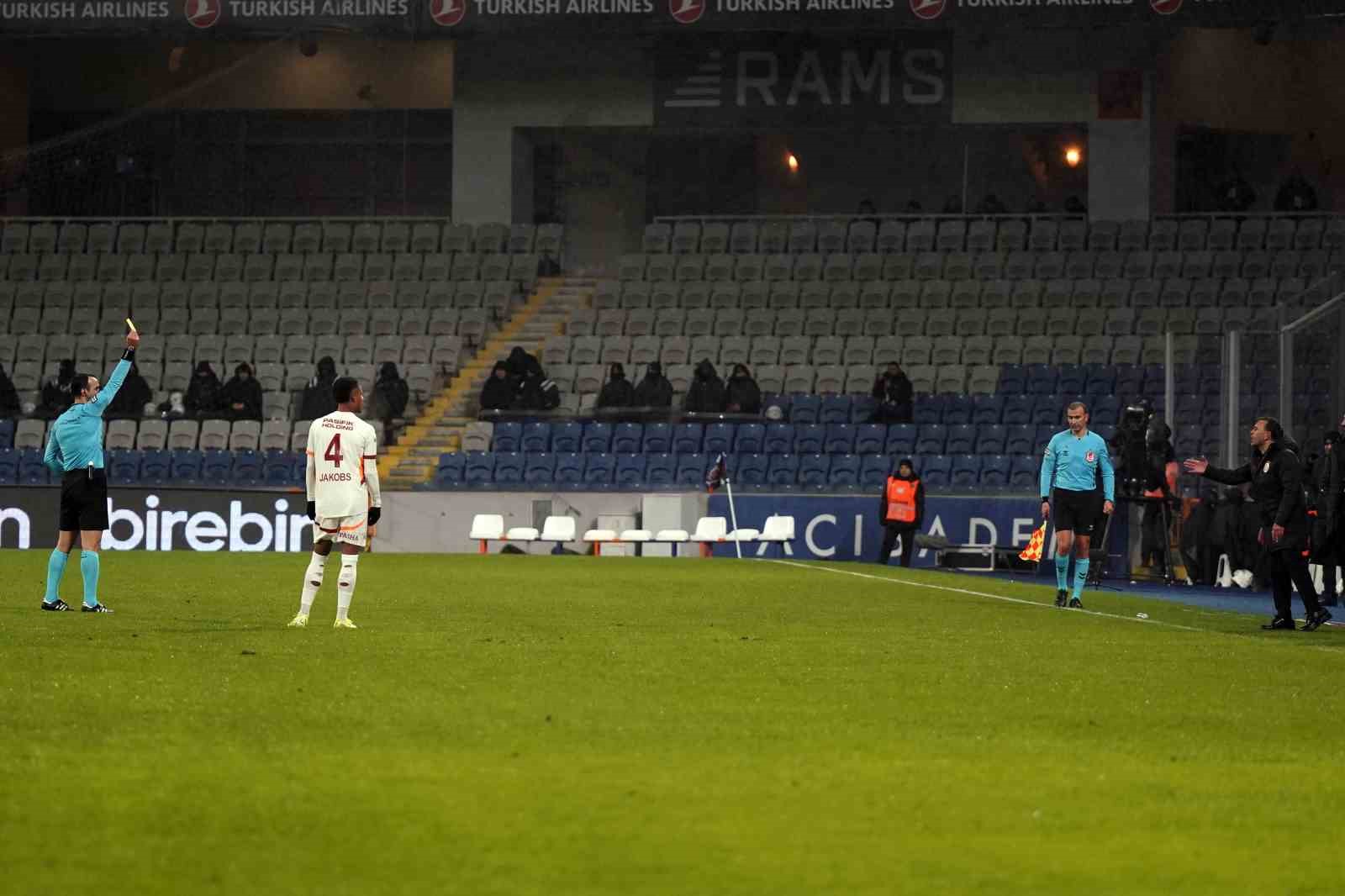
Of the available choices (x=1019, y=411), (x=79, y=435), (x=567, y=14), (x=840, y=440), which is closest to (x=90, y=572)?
(x=79, y=435)

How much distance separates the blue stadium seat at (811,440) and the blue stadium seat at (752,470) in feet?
2.82

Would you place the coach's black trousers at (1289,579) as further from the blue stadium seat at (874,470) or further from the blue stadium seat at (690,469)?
the blue stadium seat at (690,469)

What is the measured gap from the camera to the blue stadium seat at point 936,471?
1251 inches

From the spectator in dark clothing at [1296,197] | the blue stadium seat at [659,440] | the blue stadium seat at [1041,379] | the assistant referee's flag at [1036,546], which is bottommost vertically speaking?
the assistant referee's flag at [1036,546]

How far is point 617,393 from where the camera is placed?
113 feet

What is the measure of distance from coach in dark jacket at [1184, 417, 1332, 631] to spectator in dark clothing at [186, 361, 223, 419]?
71.2 ft

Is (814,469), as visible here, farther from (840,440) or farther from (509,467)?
(509,467)

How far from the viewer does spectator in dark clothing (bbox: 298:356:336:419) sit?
1382 inches

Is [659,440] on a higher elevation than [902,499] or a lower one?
higher

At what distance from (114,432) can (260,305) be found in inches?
197

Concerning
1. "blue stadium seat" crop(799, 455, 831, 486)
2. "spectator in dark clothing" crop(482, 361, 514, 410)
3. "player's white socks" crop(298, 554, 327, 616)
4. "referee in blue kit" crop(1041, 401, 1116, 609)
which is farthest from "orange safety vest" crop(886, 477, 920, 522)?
"player's white socks" crop(298, 554, 327, 616)

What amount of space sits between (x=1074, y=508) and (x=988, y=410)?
46.3ft

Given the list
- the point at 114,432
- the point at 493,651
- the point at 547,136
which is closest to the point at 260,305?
the point at 114,432

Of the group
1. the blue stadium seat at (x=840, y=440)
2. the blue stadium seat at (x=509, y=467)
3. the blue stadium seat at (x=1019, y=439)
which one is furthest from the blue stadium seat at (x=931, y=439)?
the blue stadium seat at (x=509, y=467)
